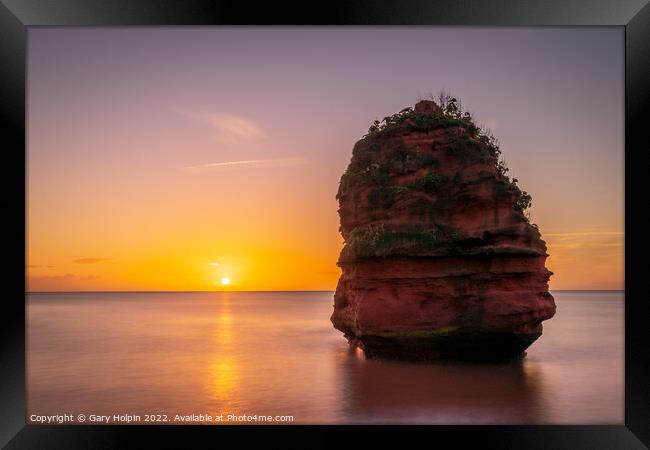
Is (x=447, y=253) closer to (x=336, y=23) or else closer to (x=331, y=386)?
(x=331, y=386)

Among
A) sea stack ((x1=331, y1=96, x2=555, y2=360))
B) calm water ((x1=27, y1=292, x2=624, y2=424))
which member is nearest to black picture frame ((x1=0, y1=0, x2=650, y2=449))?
calm water ((x1=27, y1=292, x2=624, y2=424))

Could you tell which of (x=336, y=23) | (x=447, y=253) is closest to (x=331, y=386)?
(x=447, y=253)

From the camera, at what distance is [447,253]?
13.2 m

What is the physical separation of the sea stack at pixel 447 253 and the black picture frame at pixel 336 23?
6.37m

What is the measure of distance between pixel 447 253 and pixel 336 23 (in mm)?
8042

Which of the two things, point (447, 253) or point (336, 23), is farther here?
point (447, 253)

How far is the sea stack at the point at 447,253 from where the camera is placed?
43.1ft

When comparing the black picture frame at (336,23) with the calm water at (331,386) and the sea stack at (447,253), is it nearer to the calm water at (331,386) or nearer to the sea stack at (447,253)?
the calm water at (331,386)

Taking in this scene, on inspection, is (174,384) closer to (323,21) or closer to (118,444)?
(118,444)

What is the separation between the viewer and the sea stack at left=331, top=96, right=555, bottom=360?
43.1ft

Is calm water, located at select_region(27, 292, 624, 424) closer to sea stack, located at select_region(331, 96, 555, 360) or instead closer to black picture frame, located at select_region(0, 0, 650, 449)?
sea stack, located at select_region(331, 96, 555, 360)

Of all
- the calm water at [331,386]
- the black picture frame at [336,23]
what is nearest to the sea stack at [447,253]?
the calm water at [331,386]

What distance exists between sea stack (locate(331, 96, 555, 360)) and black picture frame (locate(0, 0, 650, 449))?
6369 mm

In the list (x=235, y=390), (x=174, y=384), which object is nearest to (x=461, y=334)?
(x=235, y=390)
